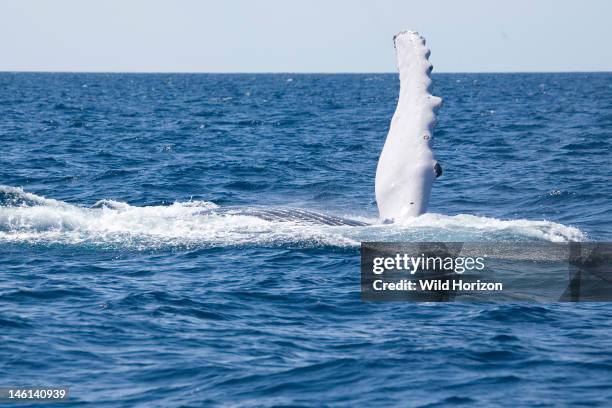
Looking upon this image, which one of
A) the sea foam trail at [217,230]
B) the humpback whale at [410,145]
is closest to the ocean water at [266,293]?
the sea foam trail at [217,230]

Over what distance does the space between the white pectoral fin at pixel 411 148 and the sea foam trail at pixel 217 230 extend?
380 millimetres

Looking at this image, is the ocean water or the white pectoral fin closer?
the ocean water

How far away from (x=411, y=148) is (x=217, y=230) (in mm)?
3877

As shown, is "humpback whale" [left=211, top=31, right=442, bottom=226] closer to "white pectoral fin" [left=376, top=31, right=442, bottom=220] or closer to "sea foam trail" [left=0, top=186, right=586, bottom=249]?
"white pectoral fin" [left=376, top=31, right=442, bottom=220]

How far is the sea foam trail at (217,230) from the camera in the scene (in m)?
16.1

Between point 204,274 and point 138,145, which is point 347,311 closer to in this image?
point 204,274

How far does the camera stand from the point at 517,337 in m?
11.1

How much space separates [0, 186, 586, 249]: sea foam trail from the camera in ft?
52.9

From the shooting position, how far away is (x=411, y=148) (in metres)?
15.2

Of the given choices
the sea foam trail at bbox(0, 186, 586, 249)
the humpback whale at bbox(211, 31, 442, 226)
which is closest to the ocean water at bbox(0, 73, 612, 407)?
the sea foam trail at bbox(0, 186, 586, 249)

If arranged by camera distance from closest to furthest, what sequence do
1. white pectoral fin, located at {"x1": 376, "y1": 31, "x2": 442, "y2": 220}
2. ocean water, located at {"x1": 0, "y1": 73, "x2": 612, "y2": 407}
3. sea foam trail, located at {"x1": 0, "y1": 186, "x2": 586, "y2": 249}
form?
ocean water, located at {"x1": 0, "y1": 73, "x2": 612, "y2": 407}, white pectoral fin, located at {"x1": 376, "y1": 31, "x2": 442, "y2": 220}, sea foam trail, located at {"x1": 0, "y1": 186, "x2": 586, "y2": 249}

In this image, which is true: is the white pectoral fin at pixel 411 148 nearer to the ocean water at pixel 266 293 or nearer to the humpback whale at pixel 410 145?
the humpback whale at pixel 410 145

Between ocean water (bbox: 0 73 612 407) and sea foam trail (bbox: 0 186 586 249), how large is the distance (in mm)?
50

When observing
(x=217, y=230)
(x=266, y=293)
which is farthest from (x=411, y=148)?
(x=217, y=230)
